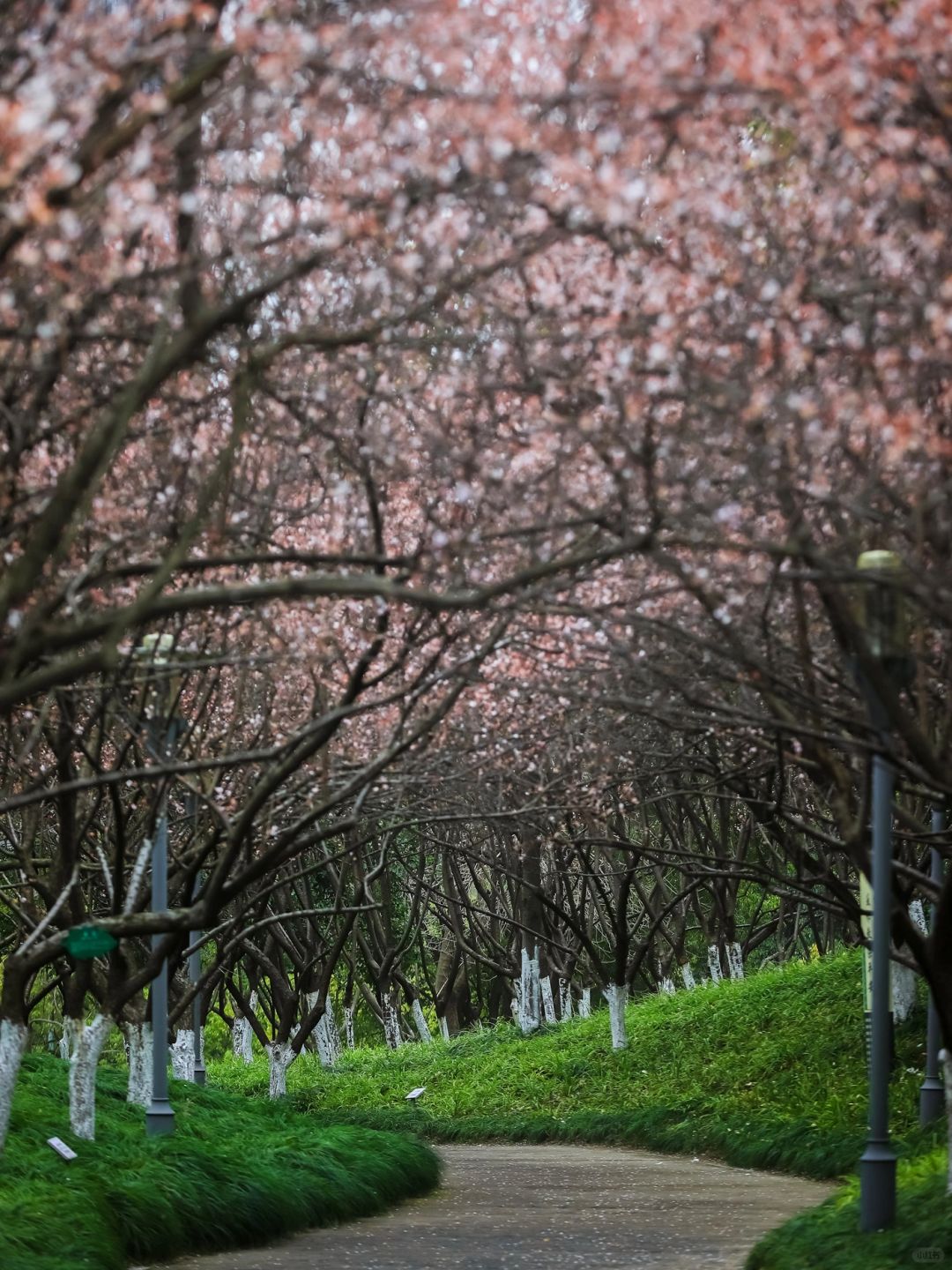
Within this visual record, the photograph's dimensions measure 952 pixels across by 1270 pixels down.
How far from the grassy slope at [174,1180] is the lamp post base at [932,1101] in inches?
209

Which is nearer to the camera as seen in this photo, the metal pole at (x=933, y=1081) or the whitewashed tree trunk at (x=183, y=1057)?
the metal pole at (x=933, y=1081)

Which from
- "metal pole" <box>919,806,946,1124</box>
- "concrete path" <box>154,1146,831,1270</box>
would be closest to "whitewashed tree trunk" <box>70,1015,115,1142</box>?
"concrete path" <box>154,1146,831,1270</box>

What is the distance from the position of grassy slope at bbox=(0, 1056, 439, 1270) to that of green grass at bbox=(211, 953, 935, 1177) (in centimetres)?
412

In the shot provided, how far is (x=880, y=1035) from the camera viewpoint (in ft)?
37.7

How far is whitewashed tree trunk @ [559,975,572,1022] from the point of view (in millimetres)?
38312

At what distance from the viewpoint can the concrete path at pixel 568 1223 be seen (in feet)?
43.1

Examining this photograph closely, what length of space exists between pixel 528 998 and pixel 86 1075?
791 inches

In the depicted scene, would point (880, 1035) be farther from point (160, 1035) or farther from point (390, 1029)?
point (390, 1029)

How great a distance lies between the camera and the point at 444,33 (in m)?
7.64

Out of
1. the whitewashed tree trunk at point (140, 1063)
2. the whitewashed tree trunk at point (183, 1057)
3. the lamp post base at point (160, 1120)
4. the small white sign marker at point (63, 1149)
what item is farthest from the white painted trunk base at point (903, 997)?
the whitewashed tree trunk at point (183, 1057)

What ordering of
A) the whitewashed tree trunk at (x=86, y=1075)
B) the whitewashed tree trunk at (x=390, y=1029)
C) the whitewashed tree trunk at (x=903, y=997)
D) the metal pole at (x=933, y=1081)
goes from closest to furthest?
the whitewashed tree trunk at (x=86, y=1075), the metal pole at (x=933, y=1081), the whitewashed tree trunk at (x=903, y=997), the whitewashed tree trunk at (x=390, y=1029)

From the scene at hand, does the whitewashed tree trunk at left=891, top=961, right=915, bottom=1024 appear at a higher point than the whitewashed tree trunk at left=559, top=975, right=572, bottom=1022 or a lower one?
lower

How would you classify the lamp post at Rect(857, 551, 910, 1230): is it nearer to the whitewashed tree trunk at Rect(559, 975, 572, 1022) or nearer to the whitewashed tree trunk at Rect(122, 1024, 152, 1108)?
the whitewashed tree trunk at Rect(122, 1024, 152, 1108)

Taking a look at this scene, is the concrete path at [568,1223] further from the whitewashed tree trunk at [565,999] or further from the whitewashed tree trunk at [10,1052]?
the whitewashed tree trunk at [565,999]
